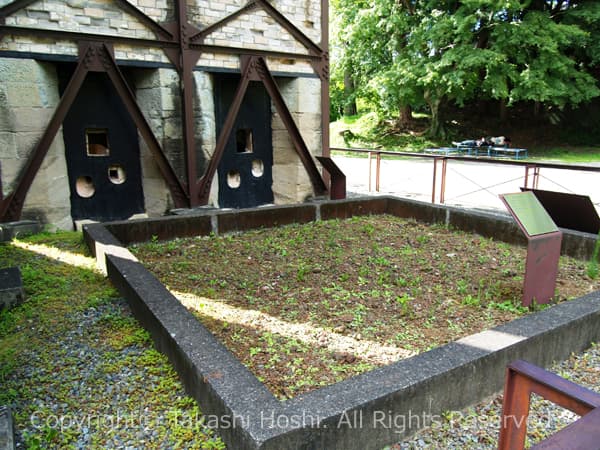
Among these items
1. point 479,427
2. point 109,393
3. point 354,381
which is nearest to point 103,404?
point 109,393

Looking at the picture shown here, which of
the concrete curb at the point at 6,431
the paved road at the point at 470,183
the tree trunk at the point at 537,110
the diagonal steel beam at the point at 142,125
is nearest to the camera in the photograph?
the concrete curb at the point at 6,431

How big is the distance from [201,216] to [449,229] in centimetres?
299

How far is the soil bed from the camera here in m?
2.93

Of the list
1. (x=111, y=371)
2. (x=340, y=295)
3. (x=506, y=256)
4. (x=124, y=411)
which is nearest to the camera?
(x=124, y=411)

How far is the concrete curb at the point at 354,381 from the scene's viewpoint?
1901 millimetres

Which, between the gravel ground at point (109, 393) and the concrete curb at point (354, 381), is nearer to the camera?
the concrete curb at point (354, 381)

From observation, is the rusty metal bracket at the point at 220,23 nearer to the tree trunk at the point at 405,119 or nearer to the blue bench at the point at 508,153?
the blue bench at the point at 508,153

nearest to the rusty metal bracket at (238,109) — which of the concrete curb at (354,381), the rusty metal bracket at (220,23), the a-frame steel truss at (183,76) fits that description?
the a-frame steel truss at (183,76)

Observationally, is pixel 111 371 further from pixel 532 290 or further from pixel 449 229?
pixel 449 229

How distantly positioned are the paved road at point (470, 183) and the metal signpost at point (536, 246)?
15.3 feet

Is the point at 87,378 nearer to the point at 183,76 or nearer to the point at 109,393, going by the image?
the point at 109,393

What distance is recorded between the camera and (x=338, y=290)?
3.95 m

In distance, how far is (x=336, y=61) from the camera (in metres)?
23.1

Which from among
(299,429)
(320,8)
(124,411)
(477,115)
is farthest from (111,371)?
(477,115)
